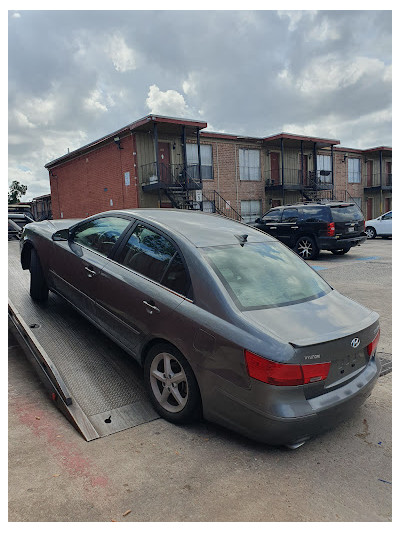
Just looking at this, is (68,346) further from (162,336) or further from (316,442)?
(316,442)

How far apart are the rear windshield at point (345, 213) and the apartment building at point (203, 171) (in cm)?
1012

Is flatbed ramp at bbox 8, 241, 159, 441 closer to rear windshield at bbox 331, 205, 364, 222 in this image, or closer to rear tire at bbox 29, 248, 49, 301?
rear tire at bbox 29, 248, 49, 301

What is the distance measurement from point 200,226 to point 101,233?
122 cm

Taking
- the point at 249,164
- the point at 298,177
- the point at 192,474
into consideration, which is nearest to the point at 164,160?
the point at 249,164

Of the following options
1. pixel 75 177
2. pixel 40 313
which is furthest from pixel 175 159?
pixel 40 313

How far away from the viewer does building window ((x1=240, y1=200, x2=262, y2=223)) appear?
82.9ft

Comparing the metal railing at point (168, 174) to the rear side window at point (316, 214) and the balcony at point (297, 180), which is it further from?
the rear side window at point (316, 214)

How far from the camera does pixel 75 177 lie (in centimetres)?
2652

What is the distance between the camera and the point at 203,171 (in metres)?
23.0

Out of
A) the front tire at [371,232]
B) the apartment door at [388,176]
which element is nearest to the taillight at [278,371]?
the front tire at [371,232]

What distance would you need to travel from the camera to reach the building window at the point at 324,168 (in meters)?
28.7

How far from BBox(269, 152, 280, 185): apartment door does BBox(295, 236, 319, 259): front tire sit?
15.3 metres

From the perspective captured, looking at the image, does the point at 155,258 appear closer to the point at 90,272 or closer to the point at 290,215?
the point at 90,272

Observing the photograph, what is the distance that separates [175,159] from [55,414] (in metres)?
19.8
